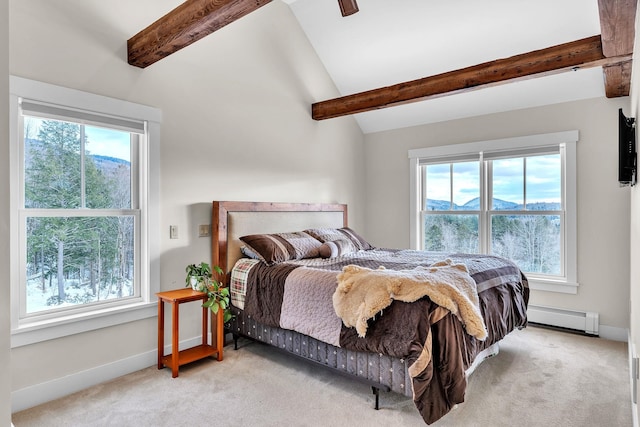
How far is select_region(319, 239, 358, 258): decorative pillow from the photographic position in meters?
3.60

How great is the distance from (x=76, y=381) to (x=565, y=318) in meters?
4.39

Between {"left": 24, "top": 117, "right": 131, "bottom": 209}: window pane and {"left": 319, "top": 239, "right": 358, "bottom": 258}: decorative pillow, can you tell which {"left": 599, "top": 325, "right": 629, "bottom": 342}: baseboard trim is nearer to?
{"left": 319, "top": 239, "right": 358, "bottom": 258}: decorative pillow

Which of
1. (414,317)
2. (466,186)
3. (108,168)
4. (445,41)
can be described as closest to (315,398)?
(414,317)

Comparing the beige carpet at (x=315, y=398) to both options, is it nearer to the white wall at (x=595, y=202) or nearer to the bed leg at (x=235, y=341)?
the bed leg at (x=235, y=341)

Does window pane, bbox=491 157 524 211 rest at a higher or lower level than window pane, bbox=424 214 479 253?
higher

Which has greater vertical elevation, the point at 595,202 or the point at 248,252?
the point at 595,202

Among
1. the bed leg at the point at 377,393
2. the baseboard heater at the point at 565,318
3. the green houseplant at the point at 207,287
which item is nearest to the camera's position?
the bed leg at the point at 377,393

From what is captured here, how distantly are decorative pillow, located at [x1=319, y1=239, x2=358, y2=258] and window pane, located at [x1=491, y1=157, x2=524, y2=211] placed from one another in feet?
6.31

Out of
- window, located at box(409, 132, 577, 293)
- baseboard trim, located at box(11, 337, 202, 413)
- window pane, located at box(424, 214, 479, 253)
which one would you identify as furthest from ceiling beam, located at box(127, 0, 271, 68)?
window pane, located at box(424, 214, 479, 253)

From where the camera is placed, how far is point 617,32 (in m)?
2.34

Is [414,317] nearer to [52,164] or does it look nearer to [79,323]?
[79,323]

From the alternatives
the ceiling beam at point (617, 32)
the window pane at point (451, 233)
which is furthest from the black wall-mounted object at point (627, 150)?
the window pane at point (451, 233)

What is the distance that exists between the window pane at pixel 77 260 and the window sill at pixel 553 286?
13.1ft

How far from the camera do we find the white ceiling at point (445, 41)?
3.45 meters
